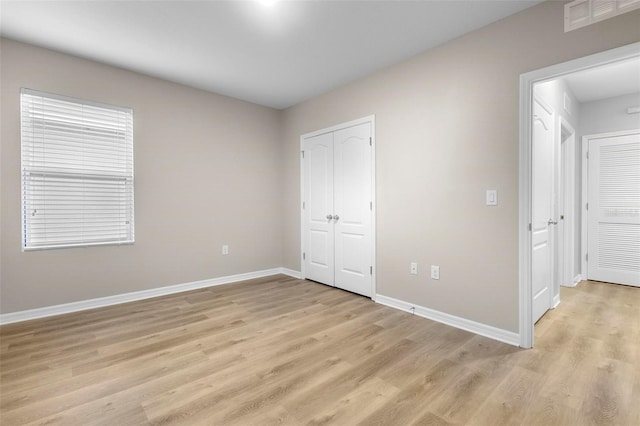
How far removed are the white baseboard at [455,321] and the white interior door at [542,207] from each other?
0.53 m

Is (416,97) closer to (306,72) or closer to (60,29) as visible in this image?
(306,72)

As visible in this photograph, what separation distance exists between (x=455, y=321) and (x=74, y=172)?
4.12 meters

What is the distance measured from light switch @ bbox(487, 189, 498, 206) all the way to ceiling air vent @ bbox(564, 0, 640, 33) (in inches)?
48.7

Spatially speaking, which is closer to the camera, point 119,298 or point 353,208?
point 119,298

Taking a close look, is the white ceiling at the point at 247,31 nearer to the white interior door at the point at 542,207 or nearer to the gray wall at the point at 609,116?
the white interior door at the point at 542,207

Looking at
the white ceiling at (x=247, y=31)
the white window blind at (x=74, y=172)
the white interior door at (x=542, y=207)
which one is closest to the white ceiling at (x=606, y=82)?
the white interior door at (x=542, y=207)

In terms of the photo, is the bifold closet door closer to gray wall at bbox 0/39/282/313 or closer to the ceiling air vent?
gray wall at bbox 0/39/282/313

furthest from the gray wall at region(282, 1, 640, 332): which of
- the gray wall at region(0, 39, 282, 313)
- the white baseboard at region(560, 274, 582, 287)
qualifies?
the white baseboard at region(560, 274, 582, 287)

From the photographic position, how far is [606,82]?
3592 millimetres

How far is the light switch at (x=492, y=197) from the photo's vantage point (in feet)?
8.26

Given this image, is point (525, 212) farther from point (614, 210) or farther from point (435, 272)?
point (614, 210)

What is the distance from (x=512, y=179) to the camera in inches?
95.2

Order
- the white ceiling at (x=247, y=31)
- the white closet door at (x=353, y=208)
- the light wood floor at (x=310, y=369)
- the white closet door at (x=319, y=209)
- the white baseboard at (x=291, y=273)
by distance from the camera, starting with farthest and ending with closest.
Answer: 1. the white baseboard at (x=291, y=273)
2. the white closet door at (x=319, y=209)
3. the white closet door at (x=353, y=208)
4. the white ceiling at (x=247, y=31)
5. the light wood floor at (x=310, y=369)

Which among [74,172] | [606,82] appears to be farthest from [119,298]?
[606,82]
